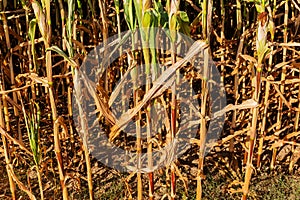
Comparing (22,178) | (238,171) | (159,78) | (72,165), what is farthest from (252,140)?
(22,178)

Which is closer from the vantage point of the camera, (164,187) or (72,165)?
(164,187)

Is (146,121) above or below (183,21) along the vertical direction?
below

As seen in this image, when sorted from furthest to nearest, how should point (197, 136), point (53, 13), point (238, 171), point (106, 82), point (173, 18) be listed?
1. point (53, 13)
2. point (197, 136)
3. point (238, 171)
4. point (106, 82)
5. point (173, 18)

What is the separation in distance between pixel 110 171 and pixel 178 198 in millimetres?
659

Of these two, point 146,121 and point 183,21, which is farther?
point 146,121

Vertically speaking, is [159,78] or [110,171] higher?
[159,78]

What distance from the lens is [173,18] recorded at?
232 cm

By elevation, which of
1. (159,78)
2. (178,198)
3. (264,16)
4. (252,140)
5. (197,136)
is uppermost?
(264,16)

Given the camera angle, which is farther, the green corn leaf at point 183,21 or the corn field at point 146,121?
the corn field at point 146,121

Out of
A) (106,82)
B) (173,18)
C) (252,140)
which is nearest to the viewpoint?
(173,18)

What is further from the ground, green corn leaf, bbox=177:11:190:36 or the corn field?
green corn leaf, bbox=177:11:190:36

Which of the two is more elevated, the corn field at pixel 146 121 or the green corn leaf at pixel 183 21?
the green corn leaf at pixel 183 21

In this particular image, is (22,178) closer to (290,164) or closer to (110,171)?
(110,171)

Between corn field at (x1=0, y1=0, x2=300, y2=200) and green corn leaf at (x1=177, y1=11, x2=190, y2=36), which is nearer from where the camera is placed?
green corn leaf at (x1=177, y1=11, x2=190, y2=36)
